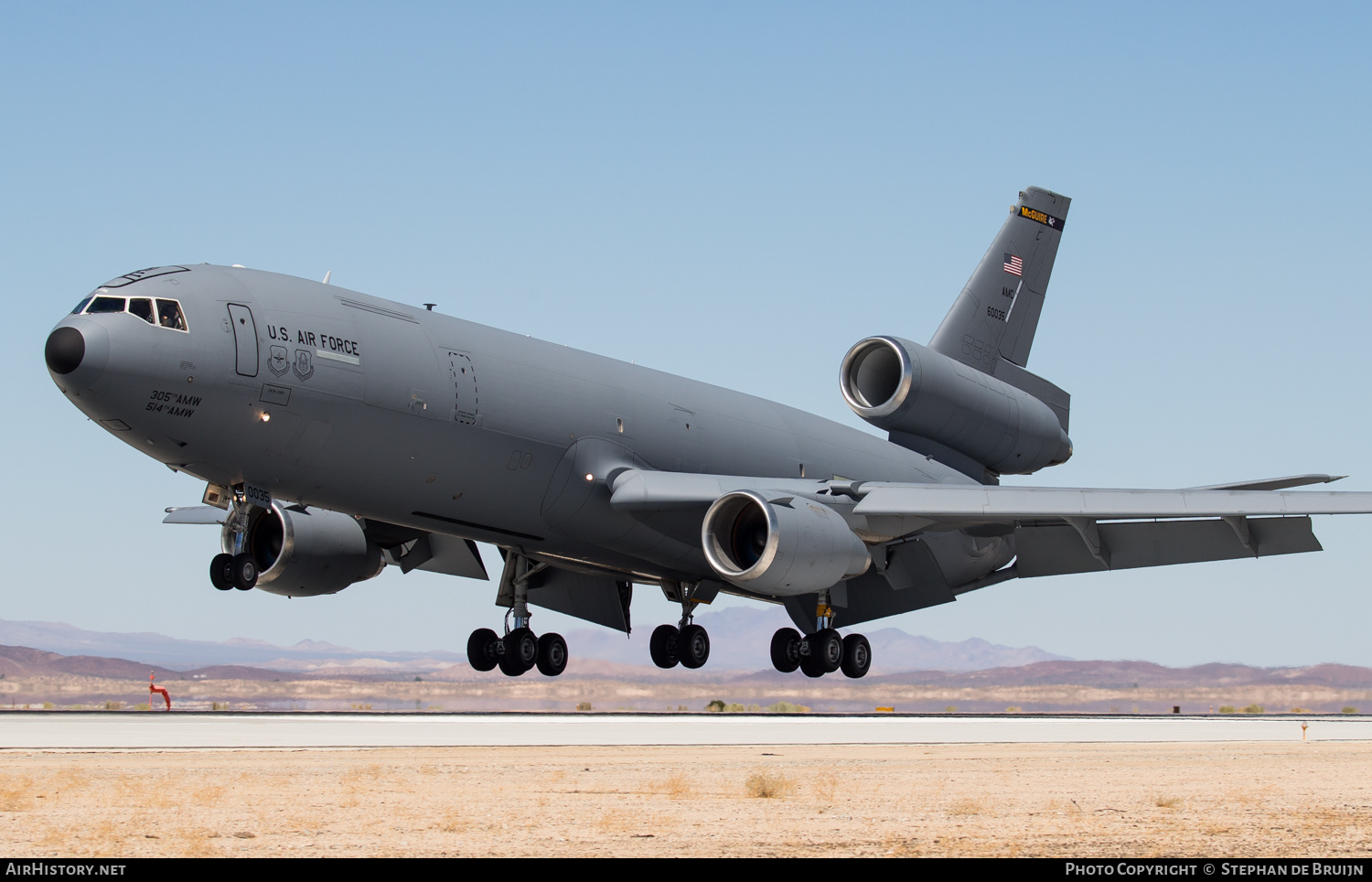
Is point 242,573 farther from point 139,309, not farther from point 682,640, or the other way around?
→ point 682,640

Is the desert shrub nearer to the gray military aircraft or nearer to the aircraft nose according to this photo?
the gray military aircraft

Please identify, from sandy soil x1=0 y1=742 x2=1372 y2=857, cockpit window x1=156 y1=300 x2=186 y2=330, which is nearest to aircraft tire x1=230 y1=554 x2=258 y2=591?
cockpit window x1=156 y1=300 x2=186 y2=330

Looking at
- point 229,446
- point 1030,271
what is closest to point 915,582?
point 1030,271

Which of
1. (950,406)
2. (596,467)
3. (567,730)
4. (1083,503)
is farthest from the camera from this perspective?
(950,406)

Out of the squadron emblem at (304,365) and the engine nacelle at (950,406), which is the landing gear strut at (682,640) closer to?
the engine nacelle at (950,406)

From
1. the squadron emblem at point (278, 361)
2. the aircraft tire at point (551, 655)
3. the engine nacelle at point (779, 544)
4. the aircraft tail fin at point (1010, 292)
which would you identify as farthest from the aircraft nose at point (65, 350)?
the aircraft tail fin at point (1010, 292)

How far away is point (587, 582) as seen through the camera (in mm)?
29969

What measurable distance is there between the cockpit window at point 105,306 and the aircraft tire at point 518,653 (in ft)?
37.4

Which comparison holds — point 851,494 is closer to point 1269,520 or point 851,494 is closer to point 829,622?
point 829,622

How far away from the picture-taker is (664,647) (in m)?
29.8

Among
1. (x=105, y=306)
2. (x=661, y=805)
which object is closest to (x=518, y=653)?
(x=105, y=306)

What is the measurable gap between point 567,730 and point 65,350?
9.61m

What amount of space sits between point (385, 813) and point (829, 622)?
1853 cm

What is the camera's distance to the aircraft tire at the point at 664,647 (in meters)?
29.8
